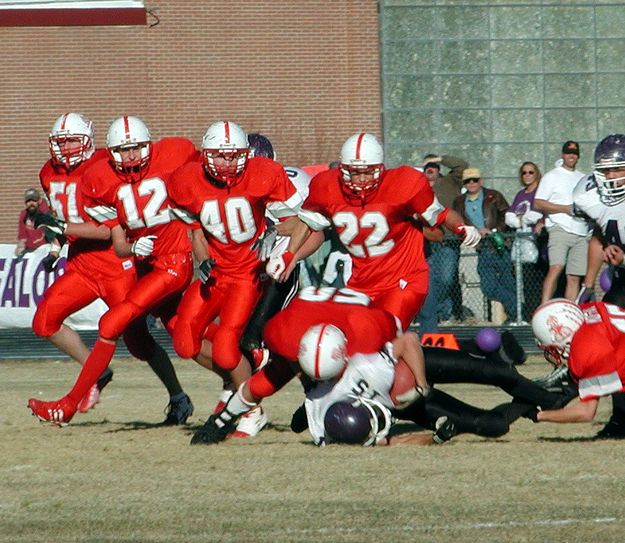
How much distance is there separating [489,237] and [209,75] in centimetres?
842

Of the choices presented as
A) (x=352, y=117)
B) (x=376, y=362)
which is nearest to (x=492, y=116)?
(x=352, y=117)

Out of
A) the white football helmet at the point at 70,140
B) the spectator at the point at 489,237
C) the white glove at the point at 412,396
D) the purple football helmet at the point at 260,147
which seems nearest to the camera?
the white glove at the point at 412,396

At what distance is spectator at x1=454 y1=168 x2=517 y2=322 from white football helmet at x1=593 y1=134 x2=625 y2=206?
5.17 metres

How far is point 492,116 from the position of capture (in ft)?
68.5

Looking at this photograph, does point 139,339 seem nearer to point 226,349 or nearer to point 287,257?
point 226,349

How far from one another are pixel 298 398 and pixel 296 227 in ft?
7.23

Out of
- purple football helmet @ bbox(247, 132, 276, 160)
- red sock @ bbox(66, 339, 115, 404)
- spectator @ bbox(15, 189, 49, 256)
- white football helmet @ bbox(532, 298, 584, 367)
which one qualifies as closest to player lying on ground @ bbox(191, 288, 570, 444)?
white football helmet @ bbox(532, 298, 584, 367)

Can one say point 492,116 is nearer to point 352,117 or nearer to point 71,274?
point 352,117

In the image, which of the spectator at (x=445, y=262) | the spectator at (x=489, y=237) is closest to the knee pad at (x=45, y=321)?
the spectator at (x=445, y=262)

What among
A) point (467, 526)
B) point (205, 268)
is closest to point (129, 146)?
point (205, 268)

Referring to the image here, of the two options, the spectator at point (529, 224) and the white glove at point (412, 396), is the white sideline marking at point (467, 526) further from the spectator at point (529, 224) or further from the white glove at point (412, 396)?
the spectator at point (529, 224)

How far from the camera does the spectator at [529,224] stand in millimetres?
13711

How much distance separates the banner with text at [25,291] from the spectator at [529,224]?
13.1 ft

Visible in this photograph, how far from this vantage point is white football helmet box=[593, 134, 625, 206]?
813 centimetres
